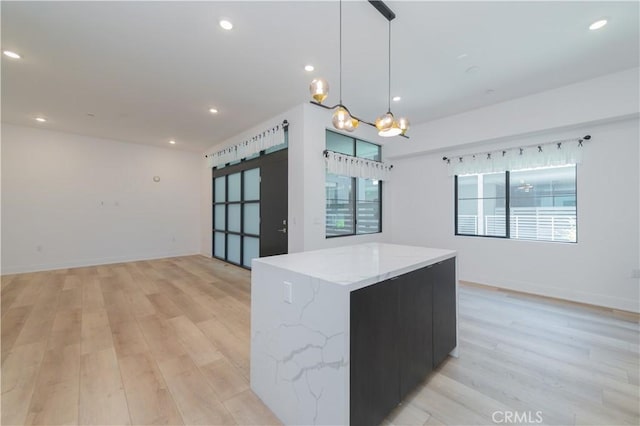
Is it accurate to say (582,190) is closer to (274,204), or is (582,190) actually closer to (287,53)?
(287,53)

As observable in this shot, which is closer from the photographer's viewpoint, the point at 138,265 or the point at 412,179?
the point at 412,179

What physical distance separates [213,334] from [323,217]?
2.27 metres

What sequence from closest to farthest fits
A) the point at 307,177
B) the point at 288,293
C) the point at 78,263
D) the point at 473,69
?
the point at 288,293, the point at 473,69, the point at 307,177, the point at 78,263

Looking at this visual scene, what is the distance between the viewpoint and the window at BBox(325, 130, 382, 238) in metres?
4.63

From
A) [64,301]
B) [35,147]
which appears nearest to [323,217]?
[64,301]

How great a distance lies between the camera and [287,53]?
277 centimetres

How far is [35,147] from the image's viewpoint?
5.23 m

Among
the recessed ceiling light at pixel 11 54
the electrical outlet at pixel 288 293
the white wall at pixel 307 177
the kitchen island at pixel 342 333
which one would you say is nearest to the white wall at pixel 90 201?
the recessed ceiling light at pixel 11 54

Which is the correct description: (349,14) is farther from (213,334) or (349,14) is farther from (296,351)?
(213,334)

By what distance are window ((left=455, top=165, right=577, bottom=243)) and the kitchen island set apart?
10.3 feet

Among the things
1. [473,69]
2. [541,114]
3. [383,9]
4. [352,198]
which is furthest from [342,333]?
[541,114]

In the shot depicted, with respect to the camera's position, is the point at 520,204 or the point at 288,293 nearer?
the point at 288,293
